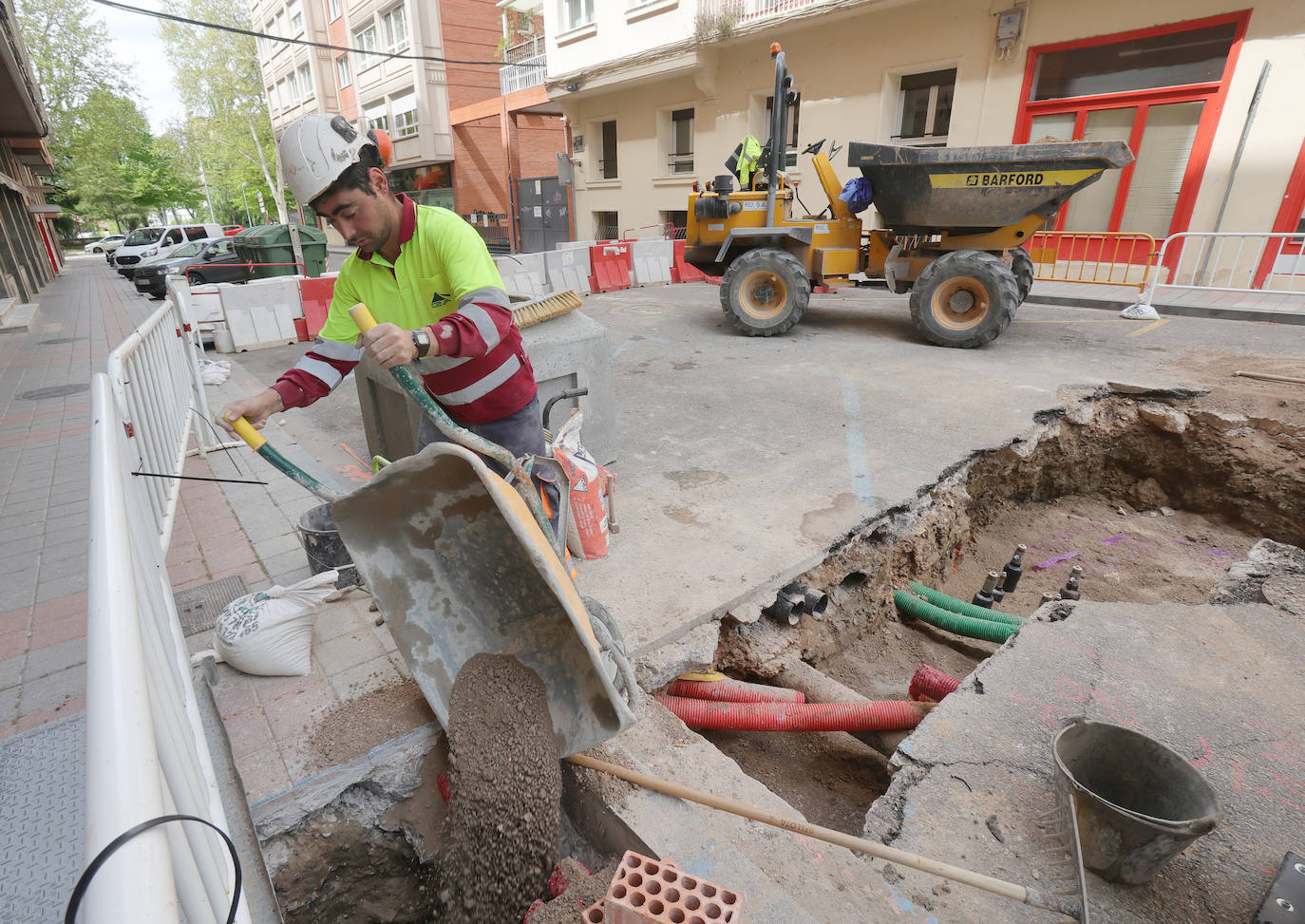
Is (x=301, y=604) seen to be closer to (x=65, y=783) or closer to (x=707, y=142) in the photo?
(x=65, y=783)

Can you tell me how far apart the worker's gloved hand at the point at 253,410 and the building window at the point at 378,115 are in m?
32.0

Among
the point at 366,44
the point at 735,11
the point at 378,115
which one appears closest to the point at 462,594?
the point at 735,11

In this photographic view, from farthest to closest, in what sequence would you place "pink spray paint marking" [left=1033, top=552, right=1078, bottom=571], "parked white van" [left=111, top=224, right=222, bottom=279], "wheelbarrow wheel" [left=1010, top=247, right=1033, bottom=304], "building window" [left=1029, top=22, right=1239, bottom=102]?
"parked white van" [left=111, top=224, right=222, bottom=279] < "building window" [left=1029, top=22, right=1239, bottom=102] < "wheelbarrow wheel" [left=1010, top=247, right=1033, bottom=304] < "pink spray paint marking" [left=1033, top=552, right=1078, bottom=571]

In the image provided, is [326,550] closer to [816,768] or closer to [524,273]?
[816,768]

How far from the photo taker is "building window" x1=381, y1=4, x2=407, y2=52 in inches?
1025

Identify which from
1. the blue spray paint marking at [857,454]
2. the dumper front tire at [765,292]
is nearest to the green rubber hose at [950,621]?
the blue spray paint marking at [857,454]

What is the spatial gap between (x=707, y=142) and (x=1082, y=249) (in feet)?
29.7

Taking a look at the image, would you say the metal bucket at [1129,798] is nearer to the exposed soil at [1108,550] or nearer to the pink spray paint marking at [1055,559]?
the exposed soil at [1108,550]

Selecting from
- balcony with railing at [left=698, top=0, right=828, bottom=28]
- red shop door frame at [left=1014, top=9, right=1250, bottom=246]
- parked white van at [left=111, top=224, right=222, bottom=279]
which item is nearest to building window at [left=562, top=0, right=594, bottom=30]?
balcony with railing at [left=698, top=0, right=828, bottom=28]

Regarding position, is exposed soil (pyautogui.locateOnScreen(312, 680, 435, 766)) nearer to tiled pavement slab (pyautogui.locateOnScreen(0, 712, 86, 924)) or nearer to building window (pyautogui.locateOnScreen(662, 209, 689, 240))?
tiled pavement slab (pyautogui.locateOnScreen(0, 712, 86, 924))

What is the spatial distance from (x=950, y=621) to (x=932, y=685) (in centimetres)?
88

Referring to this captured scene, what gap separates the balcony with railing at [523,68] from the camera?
2271 centimetres

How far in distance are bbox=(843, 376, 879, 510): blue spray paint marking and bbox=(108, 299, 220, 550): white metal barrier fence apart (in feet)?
11.5

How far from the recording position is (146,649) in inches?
48.7
